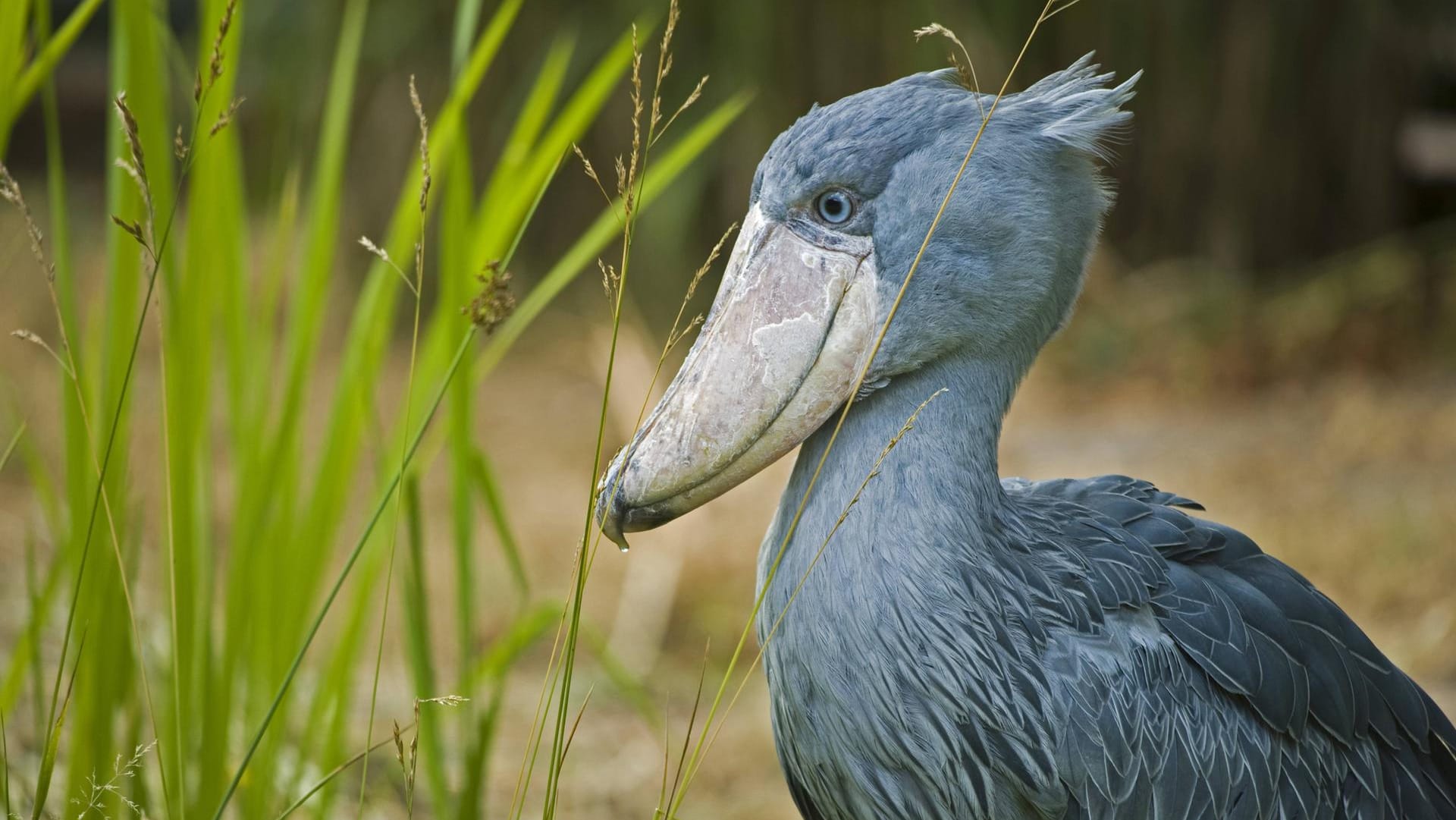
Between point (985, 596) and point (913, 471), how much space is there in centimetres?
14

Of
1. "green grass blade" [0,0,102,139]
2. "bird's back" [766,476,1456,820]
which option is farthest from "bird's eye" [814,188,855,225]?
"green grass blade" [0,0,102,139]

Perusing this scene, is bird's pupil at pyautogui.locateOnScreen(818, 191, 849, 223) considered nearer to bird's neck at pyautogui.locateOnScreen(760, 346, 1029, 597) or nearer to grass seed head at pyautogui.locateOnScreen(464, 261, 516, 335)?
bird's neck at pyautogui.locateOnScreen(760, 346, 1029, 597)

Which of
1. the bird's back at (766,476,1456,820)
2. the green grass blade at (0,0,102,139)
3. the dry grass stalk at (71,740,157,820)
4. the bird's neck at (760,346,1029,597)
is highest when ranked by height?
the green grass blade at (0,0,102,139)

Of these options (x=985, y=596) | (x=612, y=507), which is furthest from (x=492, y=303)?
(x=985, y=596)

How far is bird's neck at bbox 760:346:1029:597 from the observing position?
1334mm

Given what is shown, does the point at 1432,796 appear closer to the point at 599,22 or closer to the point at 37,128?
the point at 599,22

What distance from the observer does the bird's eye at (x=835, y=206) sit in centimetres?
138

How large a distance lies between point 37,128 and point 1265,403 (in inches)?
246

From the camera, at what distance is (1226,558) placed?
155 centimetres

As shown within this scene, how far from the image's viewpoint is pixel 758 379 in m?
1.35

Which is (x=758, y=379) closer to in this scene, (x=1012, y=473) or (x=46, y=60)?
(x=46, y=60)

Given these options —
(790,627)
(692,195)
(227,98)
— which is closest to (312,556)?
(227,98)

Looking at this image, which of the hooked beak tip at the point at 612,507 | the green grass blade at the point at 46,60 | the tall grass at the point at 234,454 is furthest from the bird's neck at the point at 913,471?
the green grass blade at the point at 46,60

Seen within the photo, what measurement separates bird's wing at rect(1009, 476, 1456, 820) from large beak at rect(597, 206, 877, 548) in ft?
1.12
